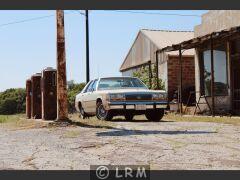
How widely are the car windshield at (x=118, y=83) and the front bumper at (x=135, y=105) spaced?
107 cm

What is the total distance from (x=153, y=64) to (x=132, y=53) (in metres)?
4.46

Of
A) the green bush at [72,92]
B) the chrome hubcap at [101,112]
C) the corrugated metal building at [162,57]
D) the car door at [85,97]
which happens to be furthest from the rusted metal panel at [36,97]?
the green bush at [72,92]

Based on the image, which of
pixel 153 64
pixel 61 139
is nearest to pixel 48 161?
pixel 61 139

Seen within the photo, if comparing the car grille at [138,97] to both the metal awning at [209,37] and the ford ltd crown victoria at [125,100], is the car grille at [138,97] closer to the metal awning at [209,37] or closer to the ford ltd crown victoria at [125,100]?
the ford ltd crown victoria at [125,100]

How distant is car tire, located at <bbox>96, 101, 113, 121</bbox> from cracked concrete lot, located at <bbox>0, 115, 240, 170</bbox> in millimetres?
4423

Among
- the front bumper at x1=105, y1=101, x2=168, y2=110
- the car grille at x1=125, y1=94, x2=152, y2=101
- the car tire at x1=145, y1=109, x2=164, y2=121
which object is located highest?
the car grille at x1=125, y1=94, x2=152, y2=101

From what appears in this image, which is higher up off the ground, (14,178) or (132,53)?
(132,53)

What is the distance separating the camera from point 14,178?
4.89 m

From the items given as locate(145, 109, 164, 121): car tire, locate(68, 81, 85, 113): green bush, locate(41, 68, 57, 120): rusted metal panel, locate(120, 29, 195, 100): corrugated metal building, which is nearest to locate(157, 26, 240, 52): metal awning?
locate(145, 109, 164, 121): car tire

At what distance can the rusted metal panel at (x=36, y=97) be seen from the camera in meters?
17.4

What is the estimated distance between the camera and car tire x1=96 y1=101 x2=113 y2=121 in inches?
533

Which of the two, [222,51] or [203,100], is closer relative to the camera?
[222,51]

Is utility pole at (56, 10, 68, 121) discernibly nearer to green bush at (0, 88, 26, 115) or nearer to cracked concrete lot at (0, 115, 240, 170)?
cracked concrete lot at (0, 115, 240, 170)

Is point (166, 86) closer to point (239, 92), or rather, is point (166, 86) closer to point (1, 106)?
point (239, 92)
